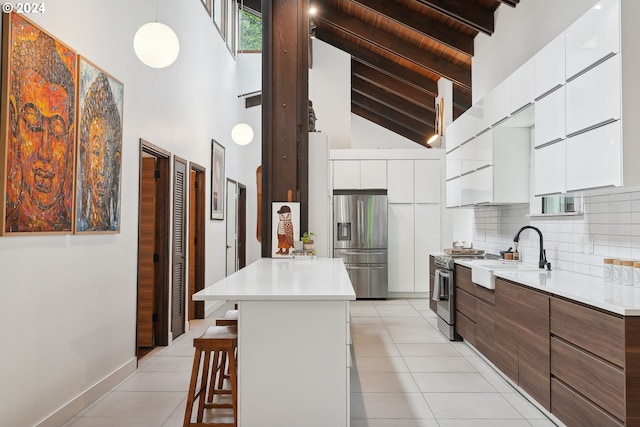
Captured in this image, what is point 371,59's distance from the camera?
8.96 m

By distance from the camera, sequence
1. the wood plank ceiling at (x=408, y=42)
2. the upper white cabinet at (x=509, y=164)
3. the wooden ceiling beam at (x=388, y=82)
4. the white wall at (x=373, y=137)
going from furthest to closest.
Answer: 1. the white wall at (x=373, y=137)
2. the wooden ceiling beam at (x=388, y=82)
3. the wood plank ceiling at (x=408, y=42)
4. the upper white cabinet at (x=509, y=164)

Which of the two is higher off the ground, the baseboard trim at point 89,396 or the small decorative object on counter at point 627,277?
the small decorative object on counter at point 627,277

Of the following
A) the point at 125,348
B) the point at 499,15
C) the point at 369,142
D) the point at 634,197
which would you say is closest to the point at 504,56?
the point at 499,15

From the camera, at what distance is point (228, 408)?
3209 mm

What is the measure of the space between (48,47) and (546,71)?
3.26 meters

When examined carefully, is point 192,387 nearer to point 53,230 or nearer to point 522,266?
point 53,230

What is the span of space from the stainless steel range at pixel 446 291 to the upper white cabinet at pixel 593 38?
2599 millimetres

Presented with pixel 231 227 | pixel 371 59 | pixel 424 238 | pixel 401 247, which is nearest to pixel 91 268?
pixel 231 227

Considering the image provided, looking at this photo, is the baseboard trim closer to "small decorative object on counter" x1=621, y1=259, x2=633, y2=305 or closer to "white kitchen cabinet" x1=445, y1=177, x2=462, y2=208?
"small decorative object on counter" x1=621, y1=259, x2=633, y2=305

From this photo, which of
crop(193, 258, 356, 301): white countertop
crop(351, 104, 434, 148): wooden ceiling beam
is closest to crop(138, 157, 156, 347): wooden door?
crop(193, 258, 356, 301): white countertop

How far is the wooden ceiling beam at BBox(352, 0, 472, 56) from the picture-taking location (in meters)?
6.47

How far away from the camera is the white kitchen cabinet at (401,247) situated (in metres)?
7.89

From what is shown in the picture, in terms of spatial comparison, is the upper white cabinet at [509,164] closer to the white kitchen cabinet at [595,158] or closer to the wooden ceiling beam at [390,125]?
the white kitchen cabinet at [595,158]

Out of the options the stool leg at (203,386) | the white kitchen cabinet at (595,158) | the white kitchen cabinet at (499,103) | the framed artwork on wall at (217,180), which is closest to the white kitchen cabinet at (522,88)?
the white kitchen cabinet at (499,103)
